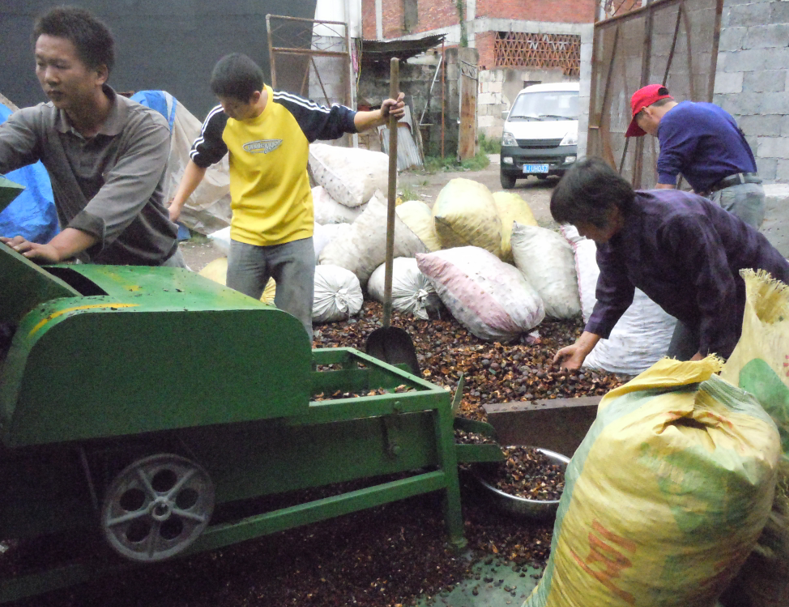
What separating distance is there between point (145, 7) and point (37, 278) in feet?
26.7

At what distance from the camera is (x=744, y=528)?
1.24 meters

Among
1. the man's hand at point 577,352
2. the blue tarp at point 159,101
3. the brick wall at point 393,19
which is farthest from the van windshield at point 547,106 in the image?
the brick wall at point 393,19

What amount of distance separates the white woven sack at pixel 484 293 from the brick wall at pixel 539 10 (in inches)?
Answer: 696

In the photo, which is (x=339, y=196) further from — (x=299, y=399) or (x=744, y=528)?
(x=744, y=528)

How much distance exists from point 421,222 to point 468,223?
2.04ft

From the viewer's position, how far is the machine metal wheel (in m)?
1.40

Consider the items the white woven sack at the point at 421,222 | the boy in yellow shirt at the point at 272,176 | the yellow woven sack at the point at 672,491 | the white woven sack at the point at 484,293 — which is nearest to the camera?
the yellow woven sack at the point at 672,491

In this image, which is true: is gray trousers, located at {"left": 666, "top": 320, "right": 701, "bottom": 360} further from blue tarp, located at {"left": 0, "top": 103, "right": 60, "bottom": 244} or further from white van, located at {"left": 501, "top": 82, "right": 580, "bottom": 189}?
white van, located at {"left": 501, "top": 82, "right": 580, "bottom": 189}

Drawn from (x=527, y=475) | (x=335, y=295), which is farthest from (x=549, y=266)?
(x=527, y=475)

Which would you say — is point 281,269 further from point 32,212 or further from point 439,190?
point 439,190

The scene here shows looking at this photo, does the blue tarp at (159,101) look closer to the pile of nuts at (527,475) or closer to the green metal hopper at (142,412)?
the green metal hopper at (142,412)

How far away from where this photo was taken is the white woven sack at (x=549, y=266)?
4.02m

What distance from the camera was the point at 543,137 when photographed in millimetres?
10602

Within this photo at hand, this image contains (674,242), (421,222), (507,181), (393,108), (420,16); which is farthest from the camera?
(420,16)
